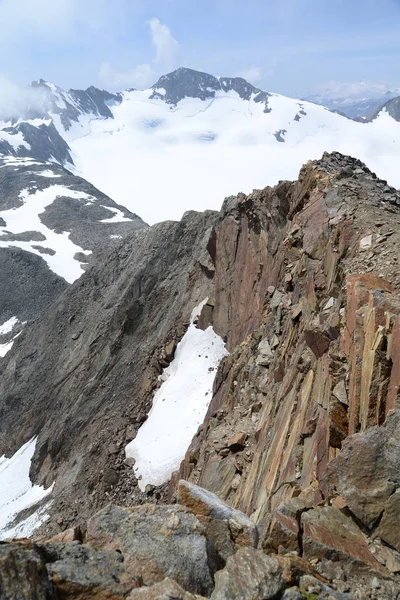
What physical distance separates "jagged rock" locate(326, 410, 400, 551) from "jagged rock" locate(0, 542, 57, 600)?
5.13 meters

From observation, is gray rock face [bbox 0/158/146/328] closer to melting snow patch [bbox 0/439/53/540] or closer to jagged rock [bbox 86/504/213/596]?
melting snow patch [bbox 0/439/53/540]

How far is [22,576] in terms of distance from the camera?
19.2 feet

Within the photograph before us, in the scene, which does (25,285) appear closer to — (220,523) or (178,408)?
(178,408)

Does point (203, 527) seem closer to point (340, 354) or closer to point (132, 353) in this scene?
point (340, 354)

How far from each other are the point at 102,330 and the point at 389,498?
41.3m

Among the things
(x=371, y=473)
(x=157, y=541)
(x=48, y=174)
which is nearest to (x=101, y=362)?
(x=157, y=541)

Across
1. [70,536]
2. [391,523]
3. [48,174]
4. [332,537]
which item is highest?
[48,174]

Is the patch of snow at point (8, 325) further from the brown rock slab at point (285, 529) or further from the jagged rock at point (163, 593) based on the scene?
the jagged rock at point (163, 593)

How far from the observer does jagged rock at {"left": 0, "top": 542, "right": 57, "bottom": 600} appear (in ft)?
18.5

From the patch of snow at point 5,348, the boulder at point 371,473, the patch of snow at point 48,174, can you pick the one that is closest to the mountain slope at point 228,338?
the boulder at point 371,473

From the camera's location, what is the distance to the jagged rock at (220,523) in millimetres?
7664

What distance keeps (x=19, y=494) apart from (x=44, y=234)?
97801 millimetres

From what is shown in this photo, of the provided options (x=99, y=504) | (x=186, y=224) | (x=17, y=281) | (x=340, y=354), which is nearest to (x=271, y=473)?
(x=340, y=354)

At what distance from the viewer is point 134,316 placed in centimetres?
4519
